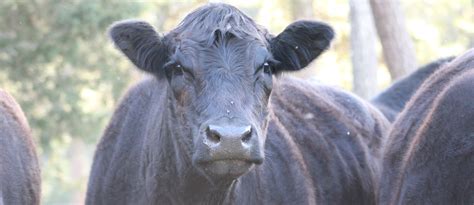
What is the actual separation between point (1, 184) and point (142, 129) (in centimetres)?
122

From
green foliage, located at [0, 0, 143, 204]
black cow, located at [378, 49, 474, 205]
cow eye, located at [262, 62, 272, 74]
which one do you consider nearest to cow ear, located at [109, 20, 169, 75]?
cow eye, located at [262, 62, 272, 74]

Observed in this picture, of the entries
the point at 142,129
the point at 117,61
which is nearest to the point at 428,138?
the point at 142,129

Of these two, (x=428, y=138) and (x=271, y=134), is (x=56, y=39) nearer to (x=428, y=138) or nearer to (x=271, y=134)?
(x=271, y=134)

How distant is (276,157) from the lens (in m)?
8.68

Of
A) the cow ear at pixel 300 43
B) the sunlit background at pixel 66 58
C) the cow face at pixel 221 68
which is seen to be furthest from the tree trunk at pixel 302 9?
the cow face at pixel 221 68

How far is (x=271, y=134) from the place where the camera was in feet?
29.0

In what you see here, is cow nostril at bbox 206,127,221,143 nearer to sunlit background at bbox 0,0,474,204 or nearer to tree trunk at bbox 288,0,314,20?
Answer: sunlit background at bbox 0,0,474,204

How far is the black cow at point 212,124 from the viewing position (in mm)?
7031

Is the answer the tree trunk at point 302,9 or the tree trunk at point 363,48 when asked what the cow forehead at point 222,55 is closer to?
the tree trunk at point 363,48

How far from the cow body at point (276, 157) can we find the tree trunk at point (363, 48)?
124 inches

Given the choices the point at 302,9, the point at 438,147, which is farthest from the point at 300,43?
the point at 302,9

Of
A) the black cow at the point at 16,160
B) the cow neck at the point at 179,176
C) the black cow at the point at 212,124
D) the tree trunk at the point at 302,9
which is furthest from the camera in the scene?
the tree trunk at the point at 302,9

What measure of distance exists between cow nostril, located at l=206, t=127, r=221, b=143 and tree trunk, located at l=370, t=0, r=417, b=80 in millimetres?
7472

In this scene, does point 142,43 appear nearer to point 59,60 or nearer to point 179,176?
point 179,176
